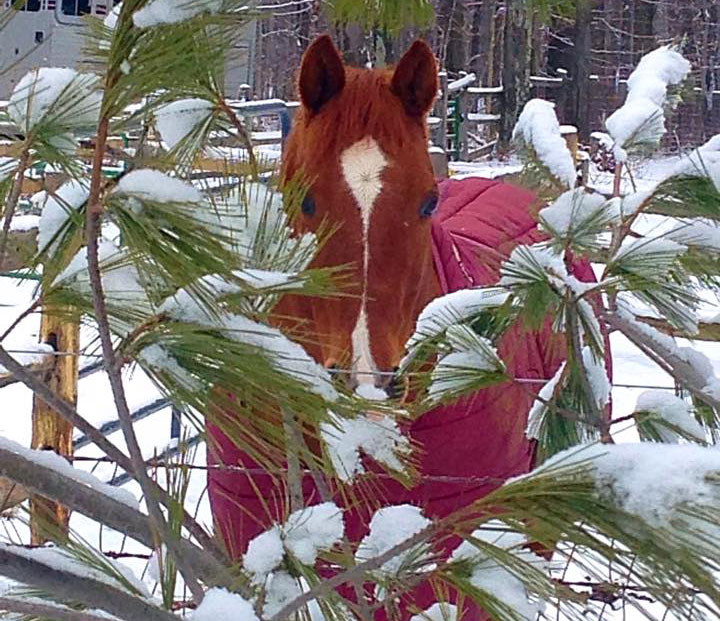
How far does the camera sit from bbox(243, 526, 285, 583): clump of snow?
0.67 m

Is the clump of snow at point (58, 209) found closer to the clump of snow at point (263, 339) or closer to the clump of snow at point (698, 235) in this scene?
the clump of snow at point (263, 339)

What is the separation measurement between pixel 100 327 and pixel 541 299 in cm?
51

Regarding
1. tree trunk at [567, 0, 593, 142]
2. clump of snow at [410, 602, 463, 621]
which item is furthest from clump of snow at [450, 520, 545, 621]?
tree trunk at [567, 0, 593, 142]

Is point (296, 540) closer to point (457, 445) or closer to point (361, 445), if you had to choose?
point (361, 445)

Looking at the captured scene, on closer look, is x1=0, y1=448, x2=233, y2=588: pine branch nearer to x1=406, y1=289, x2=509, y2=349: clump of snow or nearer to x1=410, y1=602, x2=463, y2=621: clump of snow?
x1=410, y1=602, x2=463, y2=621: clump of snow

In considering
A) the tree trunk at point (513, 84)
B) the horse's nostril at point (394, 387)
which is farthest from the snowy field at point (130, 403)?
the tree trunk at point (513, 84)

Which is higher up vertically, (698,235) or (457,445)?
(698,235)

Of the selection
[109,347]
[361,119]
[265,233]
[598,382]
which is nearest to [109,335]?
[109,347]

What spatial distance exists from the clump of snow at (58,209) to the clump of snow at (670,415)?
0.64 m

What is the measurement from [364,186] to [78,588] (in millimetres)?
872

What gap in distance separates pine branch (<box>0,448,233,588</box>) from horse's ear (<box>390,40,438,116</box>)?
939mm

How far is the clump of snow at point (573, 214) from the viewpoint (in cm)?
107

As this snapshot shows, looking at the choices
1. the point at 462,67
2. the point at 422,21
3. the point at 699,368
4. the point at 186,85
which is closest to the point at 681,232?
the point at 699,368

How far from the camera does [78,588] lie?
23.9 inches
